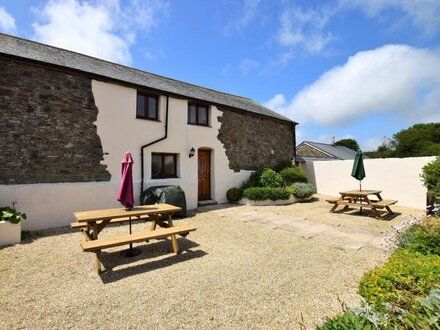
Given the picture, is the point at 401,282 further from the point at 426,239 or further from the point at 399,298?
the point at 426,239

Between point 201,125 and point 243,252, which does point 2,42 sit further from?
point 243,252

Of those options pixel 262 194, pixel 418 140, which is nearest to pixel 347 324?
pixel 262 194

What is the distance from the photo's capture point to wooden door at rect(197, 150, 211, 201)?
11.1 metres

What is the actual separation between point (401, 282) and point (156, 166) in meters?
8.31

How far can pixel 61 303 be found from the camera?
3219 mm

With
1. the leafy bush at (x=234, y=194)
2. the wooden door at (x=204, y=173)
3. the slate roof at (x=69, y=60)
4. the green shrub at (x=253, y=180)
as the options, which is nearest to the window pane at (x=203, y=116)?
the slate roof at (x=69, y=60)

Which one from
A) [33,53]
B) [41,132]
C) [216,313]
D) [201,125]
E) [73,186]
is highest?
[33,53]

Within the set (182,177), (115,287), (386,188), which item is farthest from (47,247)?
(386,188)

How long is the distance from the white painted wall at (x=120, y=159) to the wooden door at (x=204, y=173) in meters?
0.22

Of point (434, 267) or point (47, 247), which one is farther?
point (47, 247)

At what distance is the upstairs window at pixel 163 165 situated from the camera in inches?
372

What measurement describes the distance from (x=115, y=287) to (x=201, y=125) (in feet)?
26.1

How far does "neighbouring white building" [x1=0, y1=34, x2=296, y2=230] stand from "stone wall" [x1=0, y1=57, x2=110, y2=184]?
21mm

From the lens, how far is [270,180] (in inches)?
480
